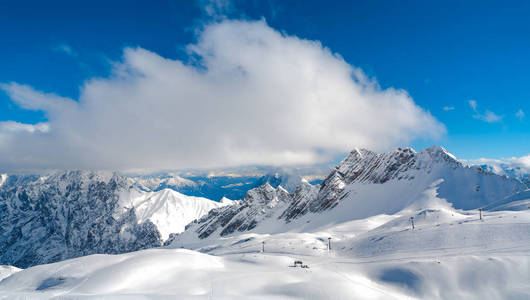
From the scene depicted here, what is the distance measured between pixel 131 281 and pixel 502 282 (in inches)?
1949

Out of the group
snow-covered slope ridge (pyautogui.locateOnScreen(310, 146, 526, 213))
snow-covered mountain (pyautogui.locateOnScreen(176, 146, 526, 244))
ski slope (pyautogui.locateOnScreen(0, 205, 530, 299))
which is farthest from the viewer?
snow-covered mountain (pyautogui.locateOnScreen(176, 146, 526, 244))

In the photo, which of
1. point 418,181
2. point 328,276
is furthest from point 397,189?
point 328,276

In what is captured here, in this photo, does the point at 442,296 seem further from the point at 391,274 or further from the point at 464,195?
the point at 464,195

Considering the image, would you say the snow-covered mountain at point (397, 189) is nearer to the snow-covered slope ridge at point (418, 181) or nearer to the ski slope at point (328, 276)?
the snow-covered slope ridge at point (418, 181)

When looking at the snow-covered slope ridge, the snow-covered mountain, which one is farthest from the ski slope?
the snow-covered slope ridge

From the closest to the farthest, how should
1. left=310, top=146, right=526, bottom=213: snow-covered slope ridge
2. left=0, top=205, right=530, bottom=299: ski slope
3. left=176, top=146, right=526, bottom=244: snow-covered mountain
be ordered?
left=0, top=205, right=530, bottom=299: ski slope < left=310, top=146, right=526, bottom=213: snow-covered slope ridge < left=176, top=146, right=526, bottom=244: snow-covered mountain

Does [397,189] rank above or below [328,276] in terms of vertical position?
above

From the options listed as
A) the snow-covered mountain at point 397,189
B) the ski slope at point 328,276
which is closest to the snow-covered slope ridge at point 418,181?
the snow-covered mountain at point 397,189

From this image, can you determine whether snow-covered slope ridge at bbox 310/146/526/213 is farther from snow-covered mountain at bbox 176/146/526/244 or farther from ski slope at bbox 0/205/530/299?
ski slope at bbox 0/205/530/299

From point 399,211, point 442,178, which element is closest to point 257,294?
point 399,211

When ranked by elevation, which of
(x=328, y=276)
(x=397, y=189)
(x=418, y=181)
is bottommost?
(x=328, y=276)

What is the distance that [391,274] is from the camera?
141ft

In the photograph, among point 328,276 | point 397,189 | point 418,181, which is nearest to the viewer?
point 328,276

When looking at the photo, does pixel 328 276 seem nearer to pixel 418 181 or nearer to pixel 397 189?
pixel 397 189
